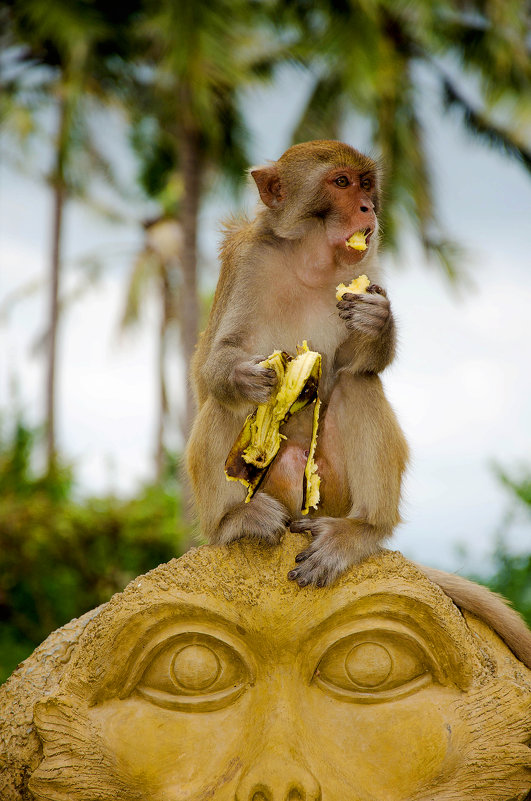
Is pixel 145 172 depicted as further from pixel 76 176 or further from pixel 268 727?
pixel 268 727

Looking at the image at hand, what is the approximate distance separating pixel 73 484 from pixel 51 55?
482 inches

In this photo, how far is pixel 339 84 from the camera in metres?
22.6

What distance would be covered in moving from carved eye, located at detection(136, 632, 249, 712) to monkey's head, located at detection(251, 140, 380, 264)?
196 cm

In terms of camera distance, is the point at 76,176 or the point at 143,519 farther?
the point at 76,176

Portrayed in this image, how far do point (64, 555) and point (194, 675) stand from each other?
983 centimetres

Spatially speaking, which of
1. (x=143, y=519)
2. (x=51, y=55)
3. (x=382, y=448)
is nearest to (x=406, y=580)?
(x=382, y=448)

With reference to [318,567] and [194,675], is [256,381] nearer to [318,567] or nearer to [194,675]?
[318,567]

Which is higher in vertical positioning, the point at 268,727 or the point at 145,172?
the point at 145,172

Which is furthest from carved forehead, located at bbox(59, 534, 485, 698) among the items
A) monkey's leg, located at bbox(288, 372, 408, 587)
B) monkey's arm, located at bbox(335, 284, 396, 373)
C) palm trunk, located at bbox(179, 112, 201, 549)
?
palm trunk, located at bbox(179, 112, 201, 549)

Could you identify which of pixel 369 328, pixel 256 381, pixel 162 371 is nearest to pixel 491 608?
pixel 369 328

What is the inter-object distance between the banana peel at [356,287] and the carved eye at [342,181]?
0.45 m

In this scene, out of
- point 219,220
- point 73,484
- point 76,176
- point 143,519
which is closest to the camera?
point 219,220

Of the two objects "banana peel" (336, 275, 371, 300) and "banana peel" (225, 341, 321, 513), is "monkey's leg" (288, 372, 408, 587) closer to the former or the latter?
"banana peel" (225, 341, 321, 513)

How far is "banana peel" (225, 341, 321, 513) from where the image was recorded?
4.55 metres
